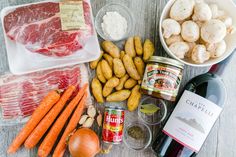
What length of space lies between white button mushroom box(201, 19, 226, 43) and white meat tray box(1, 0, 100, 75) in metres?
0.37

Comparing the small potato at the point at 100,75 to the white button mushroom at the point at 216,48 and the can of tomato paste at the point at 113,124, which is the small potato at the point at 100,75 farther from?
the white button mushroom at the point at 216,48

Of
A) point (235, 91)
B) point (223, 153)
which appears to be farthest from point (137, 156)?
point (235, 91)

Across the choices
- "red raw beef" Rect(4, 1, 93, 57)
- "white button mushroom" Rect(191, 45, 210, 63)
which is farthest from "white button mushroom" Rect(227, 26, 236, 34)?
"red raw beef" Rect(4, 1, 93, 57)

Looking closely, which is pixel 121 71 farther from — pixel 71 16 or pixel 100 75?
pixel 71 16

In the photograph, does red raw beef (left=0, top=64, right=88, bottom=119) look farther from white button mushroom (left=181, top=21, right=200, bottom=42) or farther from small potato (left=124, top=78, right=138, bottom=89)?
white button mushroom (left=181, top=21, right=200, bottom=42)

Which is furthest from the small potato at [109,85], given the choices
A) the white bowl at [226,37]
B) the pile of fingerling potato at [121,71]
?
the white bowl at [226,37]

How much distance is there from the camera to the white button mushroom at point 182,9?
112 centimetres

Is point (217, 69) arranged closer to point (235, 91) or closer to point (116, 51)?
point (235, 91)

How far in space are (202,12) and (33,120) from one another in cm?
68

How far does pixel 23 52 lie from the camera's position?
119 cm

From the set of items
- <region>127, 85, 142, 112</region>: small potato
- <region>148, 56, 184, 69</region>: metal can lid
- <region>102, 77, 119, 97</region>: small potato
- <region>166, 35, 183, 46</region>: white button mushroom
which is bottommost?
<region>127, 85, 142, 112</region>: small potato

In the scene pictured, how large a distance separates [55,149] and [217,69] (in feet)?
2.04

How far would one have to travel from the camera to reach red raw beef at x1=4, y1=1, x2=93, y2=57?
112cm

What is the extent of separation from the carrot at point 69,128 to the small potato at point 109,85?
82 millimetres
